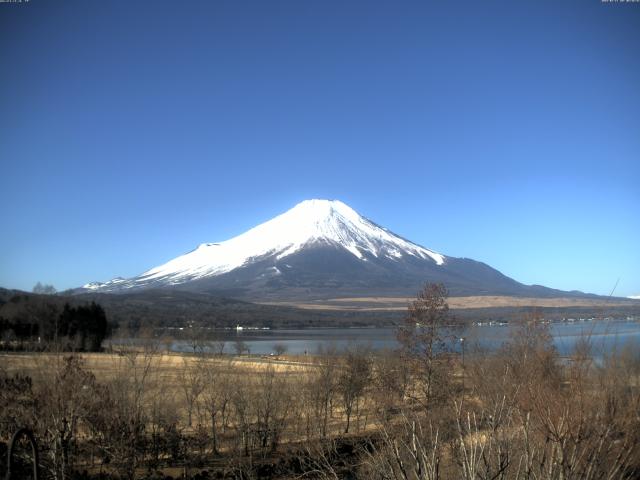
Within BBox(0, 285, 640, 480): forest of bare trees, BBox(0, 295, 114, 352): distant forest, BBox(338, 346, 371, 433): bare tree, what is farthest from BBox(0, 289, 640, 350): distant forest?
BBox(0, 285, 640, 480): forest of bare trees

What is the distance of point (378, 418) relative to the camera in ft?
69.2

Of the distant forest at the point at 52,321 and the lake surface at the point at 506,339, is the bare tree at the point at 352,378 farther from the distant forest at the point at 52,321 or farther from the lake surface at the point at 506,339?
the distant forest at the point at 52,321

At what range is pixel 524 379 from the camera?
12.2 meters

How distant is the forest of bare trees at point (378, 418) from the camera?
21.1ft

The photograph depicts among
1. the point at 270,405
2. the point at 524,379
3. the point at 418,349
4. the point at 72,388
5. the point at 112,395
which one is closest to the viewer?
the point at 524,379

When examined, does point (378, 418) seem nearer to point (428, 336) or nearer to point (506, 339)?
point (428, 336)

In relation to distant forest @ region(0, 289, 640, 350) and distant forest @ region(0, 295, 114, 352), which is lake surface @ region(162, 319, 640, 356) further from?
distant forest @ region(0, 295, 114, 352)

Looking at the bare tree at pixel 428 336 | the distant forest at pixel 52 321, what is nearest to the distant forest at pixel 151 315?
the distant forest at pixel 52 321

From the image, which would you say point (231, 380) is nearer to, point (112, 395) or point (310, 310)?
point (112, 395)

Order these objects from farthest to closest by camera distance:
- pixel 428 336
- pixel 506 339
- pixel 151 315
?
1. pixel 151 315
2. pixel 506 339
3. pixel 428 336

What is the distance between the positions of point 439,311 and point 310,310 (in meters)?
161

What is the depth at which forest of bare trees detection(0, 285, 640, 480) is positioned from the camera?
644cm

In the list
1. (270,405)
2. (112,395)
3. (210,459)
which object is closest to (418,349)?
(270,405)

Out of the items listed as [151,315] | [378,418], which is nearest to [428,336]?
[378,418]
